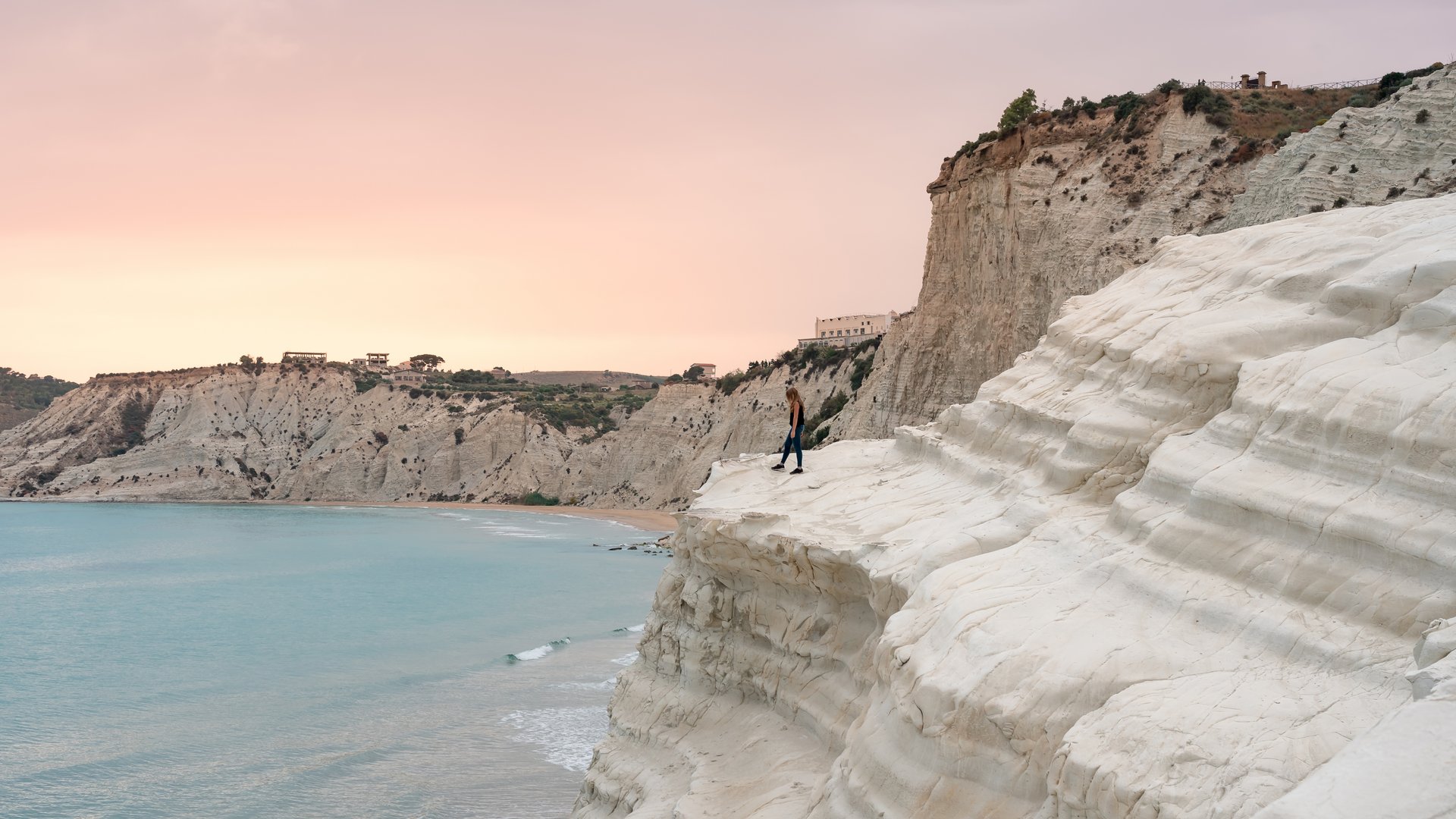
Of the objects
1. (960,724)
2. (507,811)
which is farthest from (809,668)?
(507,811)

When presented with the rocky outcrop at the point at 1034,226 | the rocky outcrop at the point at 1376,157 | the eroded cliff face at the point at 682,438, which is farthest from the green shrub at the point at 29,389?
the rocky outcrop at the point at 1376,157

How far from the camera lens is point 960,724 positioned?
6555mm

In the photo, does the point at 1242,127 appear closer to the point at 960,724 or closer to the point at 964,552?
the point at 964,552

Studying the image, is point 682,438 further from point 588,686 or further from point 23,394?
point 23,394

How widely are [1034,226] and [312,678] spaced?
27032 millimetres

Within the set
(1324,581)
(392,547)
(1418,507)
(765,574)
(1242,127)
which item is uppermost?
(1242,127)

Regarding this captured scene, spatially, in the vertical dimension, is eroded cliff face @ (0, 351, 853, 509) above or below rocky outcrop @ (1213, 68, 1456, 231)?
below

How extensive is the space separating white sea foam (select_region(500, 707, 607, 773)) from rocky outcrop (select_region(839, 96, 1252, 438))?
19.6m

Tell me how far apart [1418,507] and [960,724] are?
269 centimetres

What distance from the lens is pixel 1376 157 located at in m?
26.9

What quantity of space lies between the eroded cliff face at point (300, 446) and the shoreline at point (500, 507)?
0.65 metres

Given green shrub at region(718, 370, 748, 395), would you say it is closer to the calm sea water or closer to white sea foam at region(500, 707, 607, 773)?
the calm sea water

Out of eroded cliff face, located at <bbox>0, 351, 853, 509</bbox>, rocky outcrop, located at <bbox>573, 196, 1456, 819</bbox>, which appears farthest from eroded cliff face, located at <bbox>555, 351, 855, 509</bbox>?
rocky outcrop, located at <bbox>573, 196, 1456, 819</bbox>

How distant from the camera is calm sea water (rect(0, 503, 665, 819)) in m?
20.3
